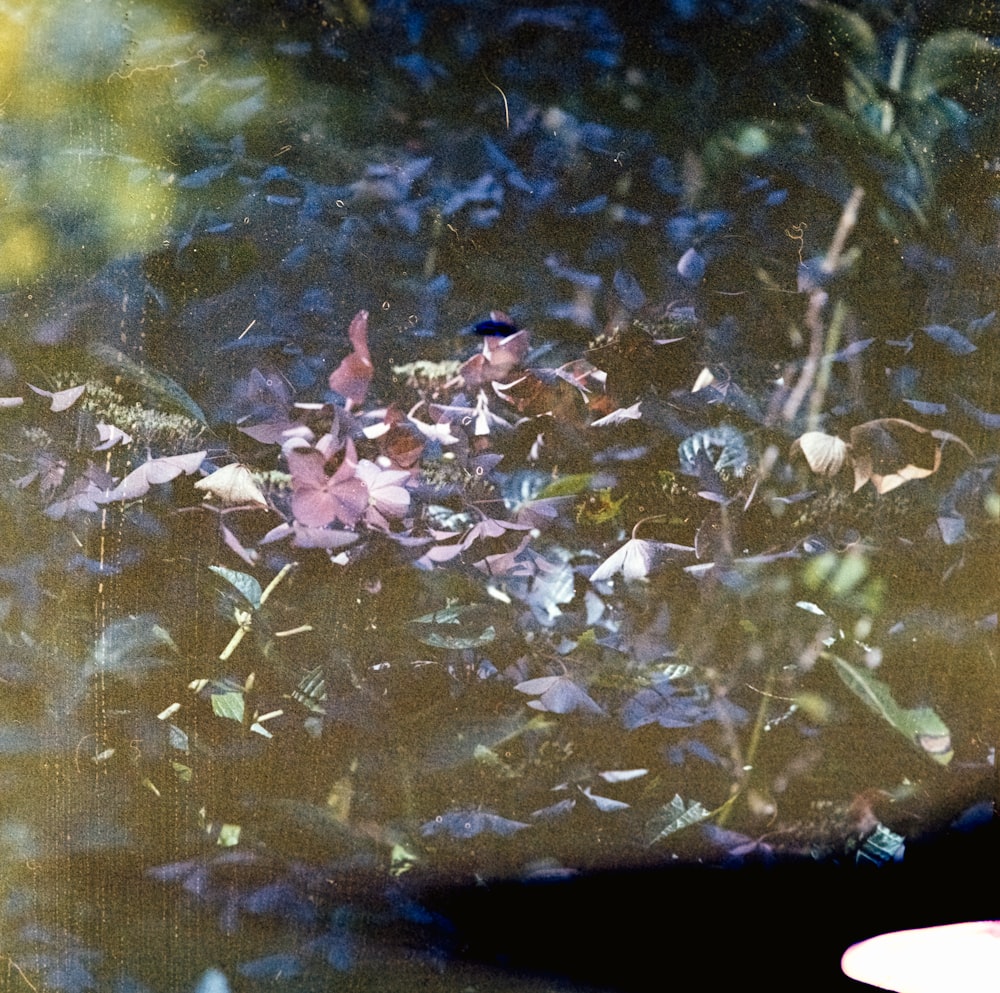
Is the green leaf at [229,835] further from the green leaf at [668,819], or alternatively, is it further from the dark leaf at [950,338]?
the dark leaf at [950,338]

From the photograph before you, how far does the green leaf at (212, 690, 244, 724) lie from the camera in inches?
33.0

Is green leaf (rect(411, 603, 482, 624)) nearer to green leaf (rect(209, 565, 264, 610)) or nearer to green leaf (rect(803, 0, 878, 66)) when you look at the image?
green leaf (rect(209, 565, 264, 610))

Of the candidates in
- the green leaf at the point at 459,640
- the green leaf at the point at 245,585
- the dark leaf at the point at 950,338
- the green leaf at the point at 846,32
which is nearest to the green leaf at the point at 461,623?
the green leaf at the point at 459,640

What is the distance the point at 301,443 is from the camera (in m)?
0.84

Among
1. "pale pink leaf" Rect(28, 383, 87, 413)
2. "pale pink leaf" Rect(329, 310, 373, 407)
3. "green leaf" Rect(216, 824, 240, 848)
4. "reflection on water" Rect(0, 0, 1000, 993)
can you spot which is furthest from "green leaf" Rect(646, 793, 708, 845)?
"pale pink leaf" Rect(28, 383, 87, 413)

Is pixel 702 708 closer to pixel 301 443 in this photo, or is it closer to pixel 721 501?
pixel 721 501

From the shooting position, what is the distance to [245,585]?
84 centimetres

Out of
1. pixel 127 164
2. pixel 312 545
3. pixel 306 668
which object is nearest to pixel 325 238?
pixel 127 164

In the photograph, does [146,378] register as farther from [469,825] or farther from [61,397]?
[469,825]

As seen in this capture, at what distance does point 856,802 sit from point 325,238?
831 millimetres

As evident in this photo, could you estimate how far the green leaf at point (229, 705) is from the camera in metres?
0.84

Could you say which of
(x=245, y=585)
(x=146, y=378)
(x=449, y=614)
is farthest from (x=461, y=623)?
(x=146, y=378)

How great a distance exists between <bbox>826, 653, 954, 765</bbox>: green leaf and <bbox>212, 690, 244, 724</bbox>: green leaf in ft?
2.07

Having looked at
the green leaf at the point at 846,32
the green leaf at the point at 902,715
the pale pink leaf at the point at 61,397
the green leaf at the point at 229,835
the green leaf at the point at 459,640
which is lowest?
the green leaf at the point at 229,835
